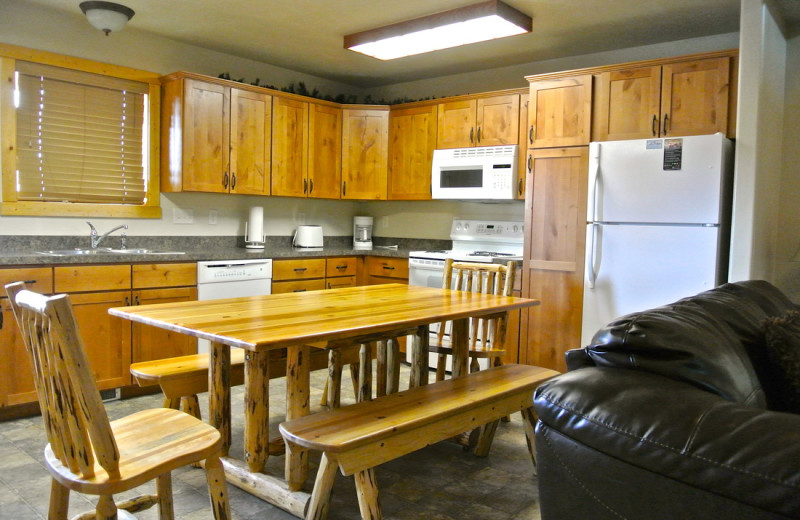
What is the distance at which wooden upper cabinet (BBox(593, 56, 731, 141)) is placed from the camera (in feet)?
11.6

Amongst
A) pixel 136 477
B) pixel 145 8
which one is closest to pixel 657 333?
pixel 136 477

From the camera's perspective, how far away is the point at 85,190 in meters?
4.07

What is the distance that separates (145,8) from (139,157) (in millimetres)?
1037

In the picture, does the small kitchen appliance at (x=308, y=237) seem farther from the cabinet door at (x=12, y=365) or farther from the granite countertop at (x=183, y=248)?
the cabinet door at (x=12, y=365)

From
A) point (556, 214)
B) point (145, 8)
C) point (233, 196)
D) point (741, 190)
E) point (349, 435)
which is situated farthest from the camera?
point (233, 196)

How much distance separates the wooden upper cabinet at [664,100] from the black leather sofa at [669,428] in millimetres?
2426

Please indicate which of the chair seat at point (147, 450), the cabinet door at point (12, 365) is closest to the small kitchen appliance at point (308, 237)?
the cabinet door at point (12, 365)

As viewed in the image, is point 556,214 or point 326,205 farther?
point 326,205

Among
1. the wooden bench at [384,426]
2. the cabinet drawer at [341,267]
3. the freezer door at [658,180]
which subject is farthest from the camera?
the cabinet drawer at [341,267]

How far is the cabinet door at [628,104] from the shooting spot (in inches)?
146

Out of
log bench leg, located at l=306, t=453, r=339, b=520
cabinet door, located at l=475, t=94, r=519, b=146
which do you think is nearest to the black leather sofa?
log bench leg, located at l=306, t=453, r=339, b=520

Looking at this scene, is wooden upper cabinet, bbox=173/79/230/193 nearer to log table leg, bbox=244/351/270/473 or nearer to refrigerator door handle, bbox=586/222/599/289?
log table leg, bbox=244/351/270/473

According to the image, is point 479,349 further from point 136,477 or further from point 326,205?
point 326,205

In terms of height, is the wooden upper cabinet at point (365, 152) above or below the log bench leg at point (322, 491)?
above
